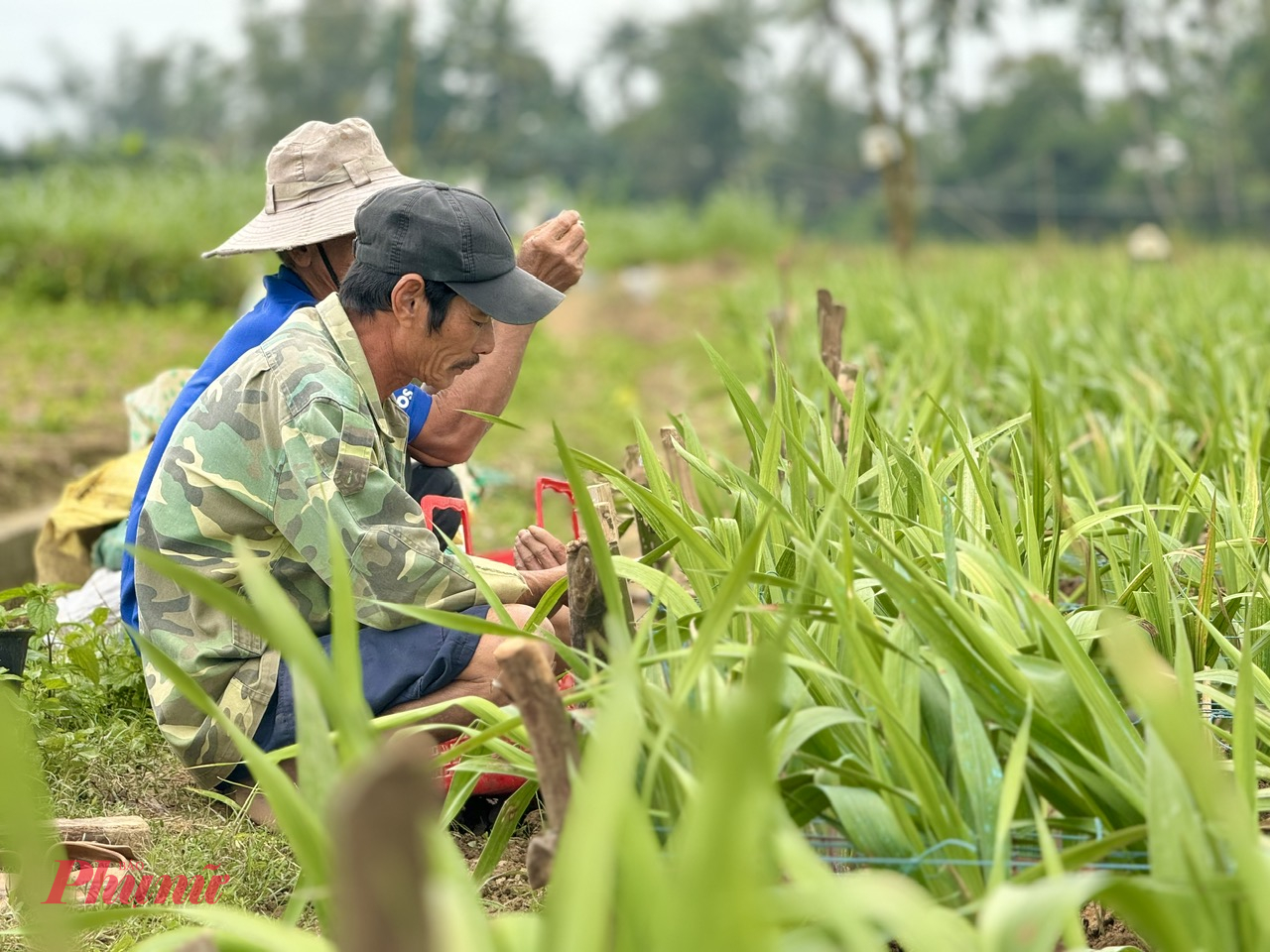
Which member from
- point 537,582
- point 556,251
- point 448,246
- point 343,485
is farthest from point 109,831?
point 556,251

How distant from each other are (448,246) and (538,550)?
55cm

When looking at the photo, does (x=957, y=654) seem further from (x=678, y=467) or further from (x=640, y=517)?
(x=678, y=467)

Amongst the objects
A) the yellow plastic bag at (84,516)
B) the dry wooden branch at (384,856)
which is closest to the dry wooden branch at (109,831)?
the yellow plastic bag at (84,516)

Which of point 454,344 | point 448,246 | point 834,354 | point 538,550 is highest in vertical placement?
Result: point 448,246

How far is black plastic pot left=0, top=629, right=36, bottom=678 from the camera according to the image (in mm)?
2303

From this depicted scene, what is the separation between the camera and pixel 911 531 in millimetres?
1841

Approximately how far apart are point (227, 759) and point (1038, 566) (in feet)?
3.89

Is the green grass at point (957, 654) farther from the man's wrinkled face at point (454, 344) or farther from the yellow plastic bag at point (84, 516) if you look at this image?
the yellow plastic bag at point (84, 516)

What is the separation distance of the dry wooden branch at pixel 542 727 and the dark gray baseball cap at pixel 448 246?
83 centimetres

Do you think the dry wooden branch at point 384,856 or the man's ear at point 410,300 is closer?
the dry wooden branch at point 384,856

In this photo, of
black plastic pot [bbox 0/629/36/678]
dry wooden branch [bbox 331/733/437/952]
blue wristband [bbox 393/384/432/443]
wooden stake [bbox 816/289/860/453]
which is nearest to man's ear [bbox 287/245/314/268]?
blue wristband [bbox 393/384/432/443]

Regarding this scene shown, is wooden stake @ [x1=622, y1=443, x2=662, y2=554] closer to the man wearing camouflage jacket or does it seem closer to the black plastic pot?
the man wearing camouflage jacket

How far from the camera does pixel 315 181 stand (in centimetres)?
253

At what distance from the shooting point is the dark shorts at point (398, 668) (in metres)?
2.05
